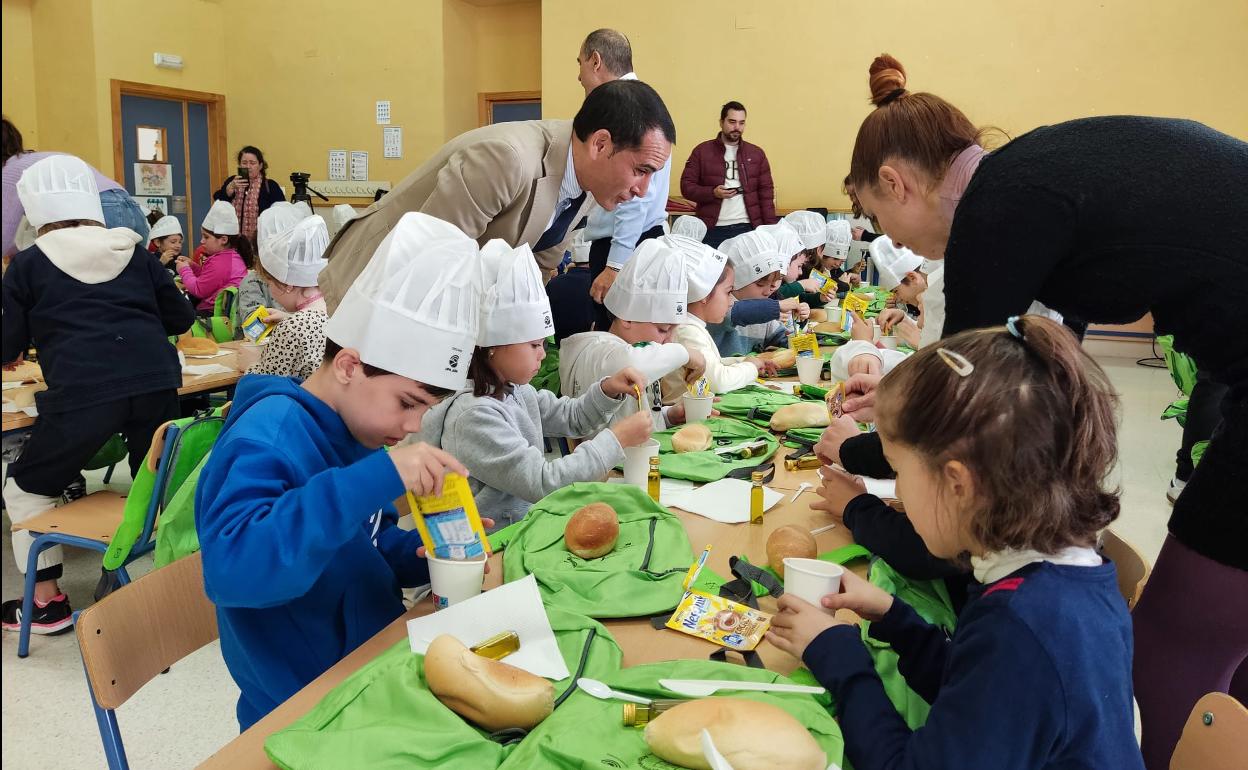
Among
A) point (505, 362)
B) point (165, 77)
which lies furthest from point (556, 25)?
point (505, 362)

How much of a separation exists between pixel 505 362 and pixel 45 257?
211 cm

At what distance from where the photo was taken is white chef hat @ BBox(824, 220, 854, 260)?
27.4 feet

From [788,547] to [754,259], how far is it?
3.64 meters

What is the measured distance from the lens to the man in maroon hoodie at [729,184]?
8.62 metres

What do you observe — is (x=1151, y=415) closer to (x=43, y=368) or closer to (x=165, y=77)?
(x=43, y=368)

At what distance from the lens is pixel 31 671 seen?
9.86 feet

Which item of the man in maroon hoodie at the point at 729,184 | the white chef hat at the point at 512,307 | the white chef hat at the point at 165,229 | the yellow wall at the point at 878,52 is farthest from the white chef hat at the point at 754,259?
the white chef hat at the point at 165,229

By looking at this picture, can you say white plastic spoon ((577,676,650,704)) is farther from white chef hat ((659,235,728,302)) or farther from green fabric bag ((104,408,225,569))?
white chef hat ((659,235,728,302))

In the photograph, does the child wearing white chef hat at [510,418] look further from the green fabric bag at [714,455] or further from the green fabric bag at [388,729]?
the green fabric bag at [388,729]

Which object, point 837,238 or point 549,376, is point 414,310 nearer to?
point 549,376

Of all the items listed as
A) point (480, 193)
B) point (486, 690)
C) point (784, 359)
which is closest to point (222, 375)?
point (480, 193)

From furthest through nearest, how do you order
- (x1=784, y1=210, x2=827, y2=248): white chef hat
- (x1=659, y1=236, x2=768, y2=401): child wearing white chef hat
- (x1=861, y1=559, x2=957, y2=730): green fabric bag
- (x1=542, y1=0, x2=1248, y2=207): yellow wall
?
(x1=542, y1=0, x2=1248, y2=207): yellow wall
(x1=784, y1=210, x2=827, y2=248): white chef hat
(x1=659, y1=236, x2=768, y2=401): child wearing white chef hat
(x1=861, y1=559, x2=957, y2=730): green fabric bag

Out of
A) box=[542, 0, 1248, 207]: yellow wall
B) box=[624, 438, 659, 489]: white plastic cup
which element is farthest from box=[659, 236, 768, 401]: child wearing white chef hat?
box=[542, 0, 1248, 207]: yellow wall

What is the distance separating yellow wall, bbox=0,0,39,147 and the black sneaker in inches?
374
